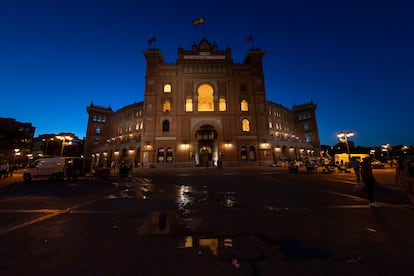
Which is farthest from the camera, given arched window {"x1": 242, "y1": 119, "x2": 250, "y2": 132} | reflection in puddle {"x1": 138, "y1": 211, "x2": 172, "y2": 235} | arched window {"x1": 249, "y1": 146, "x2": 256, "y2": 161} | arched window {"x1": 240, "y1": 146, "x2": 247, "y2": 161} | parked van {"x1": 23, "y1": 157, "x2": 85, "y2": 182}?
arched window {"x1": 242, "y1": 119, "x2": 250, "y2": 132}

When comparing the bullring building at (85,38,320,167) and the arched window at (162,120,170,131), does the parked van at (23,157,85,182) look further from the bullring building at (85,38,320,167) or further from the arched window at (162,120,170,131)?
the arched window at (162,120,170,131)

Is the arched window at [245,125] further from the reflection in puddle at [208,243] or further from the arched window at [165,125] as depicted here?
the reflection in puddle at [208,243]

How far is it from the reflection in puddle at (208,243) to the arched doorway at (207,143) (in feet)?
98.4

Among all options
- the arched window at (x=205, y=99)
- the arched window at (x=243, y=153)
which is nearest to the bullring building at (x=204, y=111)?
the arched window at (x=205, y=99)

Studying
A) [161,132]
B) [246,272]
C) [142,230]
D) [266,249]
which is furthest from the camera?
[161,132]

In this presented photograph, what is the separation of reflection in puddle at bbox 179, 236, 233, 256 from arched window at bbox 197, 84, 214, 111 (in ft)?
120

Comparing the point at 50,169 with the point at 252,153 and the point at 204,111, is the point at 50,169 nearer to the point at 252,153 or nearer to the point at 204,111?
the point at 204,111

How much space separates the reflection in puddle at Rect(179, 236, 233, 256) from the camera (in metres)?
2.90

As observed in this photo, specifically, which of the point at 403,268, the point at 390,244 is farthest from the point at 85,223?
the point at 390,244

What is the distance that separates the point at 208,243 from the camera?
120 inches

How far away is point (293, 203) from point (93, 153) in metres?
61.4

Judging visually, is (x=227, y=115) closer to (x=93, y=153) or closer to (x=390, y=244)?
(x=390, y=244)

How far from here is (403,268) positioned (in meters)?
2.25

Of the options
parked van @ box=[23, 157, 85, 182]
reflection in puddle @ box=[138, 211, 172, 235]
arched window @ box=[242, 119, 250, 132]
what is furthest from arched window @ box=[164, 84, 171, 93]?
reflection in puddle @ box=[138, 211, 172, 235]
